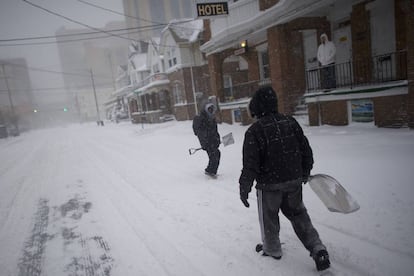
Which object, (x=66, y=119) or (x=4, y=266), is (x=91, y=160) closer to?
(x=4, y=266)

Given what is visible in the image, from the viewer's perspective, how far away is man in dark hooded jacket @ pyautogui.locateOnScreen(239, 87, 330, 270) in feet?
9.09

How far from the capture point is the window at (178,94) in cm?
2762

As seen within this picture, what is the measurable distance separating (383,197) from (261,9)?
11031mm

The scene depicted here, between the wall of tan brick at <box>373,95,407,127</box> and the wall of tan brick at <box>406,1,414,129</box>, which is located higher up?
the wall of tan brick at <box>406,1,414,129</box>

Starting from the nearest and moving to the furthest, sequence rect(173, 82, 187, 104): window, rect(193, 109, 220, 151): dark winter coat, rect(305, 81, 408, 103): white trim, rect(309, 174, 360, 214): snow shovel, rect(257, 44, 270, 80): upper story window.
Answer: rect(309, 174, 360, 214): snow shovel, rect(193, 109, 220, 151): dark winter coat, rect(305, 81, 408, 103): white trim, rect(257, 44, 270, 80): upper story window, rect(173, 82, 187, 104): window

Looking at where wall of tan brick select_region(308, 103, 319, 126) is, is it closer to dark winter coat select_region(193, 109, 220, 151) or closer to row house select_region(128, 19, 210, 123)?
dark winter coat select_region(193, 109, 220, 151)

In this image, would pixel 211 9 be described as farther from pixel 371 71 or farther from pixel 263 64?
pixel 263 64

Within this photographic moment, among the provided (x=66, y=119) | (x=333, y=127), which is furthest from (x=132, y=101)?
(x=66, y=119)

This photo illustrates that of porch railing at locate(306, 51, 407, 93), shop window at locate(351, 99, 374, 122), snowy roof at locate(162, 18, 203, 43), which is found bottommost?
shop window at locate(351, 99, 374, 122)

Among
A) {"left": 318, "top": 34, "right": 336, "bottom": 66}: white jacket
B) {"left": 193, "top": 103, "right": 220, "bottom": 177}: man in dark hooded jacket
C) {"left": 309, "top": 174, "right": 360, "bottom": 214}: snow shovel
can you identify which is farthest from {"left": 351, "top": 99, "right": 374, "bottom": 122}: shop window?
{"left": 309, "top": 174, "right": 360, "bottom": 214}: snow shovel

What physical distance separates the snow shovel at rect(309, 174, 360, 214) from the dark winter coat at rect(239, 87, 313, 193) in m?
0.33

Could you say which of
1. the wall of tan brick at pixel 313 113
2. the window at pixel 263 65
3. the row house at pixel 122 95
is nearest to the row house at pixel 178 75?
the window at pixel 263 65

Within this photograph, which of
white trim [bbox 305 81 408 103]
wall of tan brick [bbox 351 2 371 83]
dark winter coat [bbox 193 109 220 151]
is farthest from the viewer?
wall of tan brick [bbox 351 2 371 83]

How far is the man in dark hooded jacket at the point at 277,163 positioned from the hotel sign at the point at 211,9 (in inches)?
375
